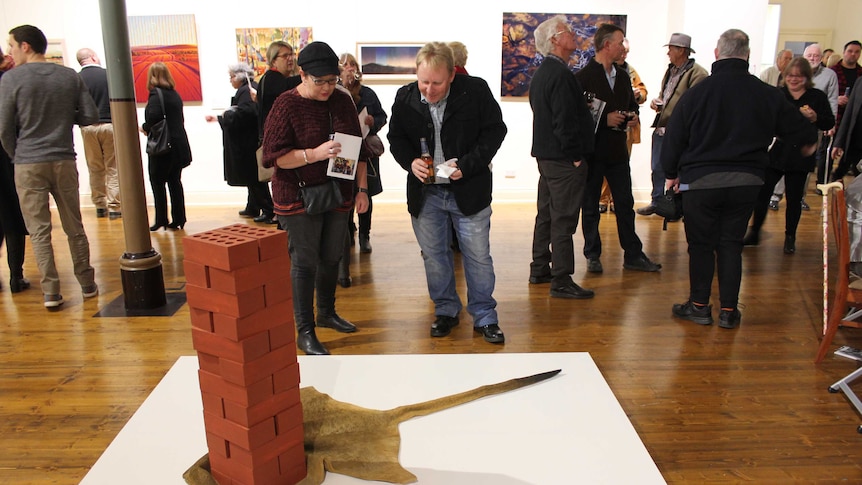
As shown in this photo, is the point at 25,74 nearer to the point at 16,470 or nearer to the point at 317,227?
the point at 317,227

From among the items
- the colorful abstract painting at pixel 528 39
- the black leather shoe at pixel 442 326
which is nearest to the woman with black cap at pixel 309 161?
the black leather shoe at pixel 442 326

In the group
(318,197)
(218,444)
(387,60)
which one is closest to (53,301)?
(318,197)

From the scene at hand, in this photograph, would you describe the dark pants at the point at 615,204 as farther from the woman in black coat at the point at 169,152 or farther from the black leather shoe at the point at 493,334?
the woman in black coat at the point at 169,152

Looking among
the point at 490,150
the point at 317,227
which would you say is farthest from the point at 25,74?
the point at 490,150

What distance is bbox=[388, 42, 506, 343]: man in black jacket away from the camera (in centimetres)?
339

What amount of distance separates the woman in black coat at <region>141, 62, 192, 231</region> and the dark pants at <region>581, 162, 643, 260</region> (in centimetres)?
404

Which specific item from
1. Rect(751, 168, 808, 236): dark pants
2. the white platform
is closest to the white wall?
Rect(751, 168, 808, 236): dark pants

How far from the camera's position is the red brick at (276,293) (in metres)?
1.91

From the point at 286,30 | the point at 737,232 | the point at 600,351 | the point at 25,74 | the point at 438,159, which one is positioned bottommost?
the point at 600,351

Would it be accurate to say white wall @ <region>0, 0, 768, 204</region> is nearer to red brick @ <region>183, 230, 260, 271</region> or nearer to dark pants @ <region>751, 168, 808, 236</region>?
dark pants @ <region>751, 168, 808, 236</region>

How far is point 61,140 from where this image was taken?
4.28 meters

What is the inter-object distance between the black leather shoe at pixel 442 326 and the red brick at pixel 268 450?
1.86 m

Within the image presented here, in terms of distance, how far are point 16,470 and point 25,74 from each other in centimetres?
263

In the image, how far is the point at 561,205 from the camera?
435 centimetres
